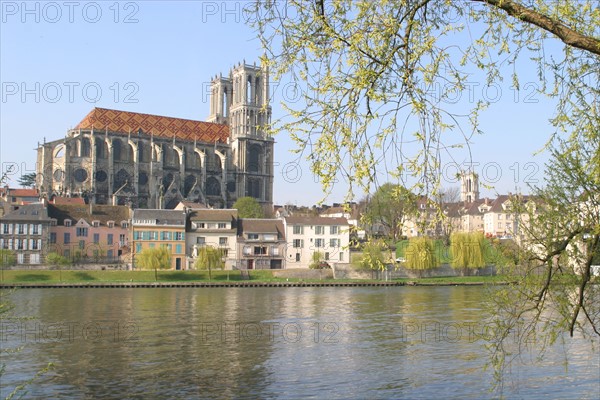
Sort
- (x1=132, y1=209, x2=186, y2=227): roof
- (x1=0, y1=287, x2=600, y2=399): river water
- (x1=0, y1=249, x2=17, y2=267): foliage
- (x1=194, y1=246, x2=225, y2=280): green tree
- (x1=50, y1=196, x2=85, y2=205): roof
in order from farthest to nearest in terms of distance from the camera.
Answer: (x1=50, y1=196, x2=85, y2=205): roof < (x1=132, y1=209, x2=186, y2=227): roof < (x1=194, y1=246, x2=225, y2=280): green tree < (x1=0, y1=249, x2=17, y2=267): foliage < (x1=0, y1=287, x2=600, y2=399): river water

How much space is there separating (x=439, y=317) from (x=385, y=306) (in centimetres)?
745

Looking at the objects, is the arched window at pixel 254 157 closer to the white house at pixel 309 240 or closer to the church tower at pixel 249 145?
the church tower at pixel 249 145

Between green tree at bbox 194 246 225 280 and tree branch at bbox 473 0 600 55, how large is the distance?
63.0 metres

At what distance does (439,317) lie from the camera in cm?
3403

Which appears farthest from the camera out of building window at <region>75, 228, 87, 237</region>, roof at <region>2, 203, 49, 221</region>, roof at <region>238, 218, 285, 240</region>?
roof at <region>238, 218, 285, 240</region>

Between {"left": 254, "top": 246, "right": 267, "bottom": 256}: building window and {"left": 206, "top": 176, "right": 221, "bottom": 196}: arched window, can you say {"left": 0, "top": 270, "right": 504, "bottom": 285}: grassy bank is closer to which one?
{"left": 254, "top": 246, "right": 267, "bottom": 256}: building window

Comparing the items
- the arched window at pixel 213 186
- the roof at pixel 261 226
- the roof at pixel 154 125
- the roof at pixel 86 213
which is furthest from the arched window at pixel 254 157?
the roof at pixel 261 226

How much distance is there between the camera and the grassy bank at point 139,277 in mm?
63156

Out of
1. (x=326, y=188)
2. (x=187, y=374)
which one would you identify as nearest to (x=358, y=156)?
(x=326, y=188)

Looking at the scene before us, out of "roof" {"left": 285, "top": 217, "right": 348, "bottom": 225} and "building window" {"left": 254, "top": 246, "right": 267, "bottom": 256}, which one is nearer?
"building window" {"left": 254, "top": 246, "right": 267, "bottom": 256}

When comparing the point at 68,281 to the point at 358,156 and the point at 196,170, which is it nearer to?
the point at 196,170

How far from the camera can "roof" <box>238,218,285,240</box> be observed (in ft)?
250

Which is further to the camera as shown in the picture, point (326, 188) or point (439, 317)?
point (439, 317)

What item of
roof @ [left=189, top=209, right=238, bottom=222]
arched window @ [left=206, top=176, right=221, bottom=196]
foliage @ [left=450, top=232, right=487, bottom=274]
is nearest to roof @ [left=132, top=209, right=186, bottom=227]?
A: roof @ [left=189, top=209, right=238, bottom=222]
